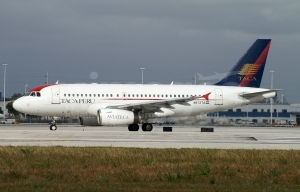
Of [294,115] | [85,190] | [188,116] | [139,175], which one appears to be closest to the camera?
[85,190]

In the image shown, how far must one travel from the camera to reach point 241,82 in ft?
180

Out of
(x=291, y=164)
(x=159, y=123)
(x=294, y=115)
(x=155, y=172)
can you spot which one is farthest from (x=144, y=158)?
(x=294, y=115)

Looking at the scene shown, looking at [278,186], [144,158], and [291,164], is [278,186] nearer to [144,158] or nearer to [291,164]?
[291,164]

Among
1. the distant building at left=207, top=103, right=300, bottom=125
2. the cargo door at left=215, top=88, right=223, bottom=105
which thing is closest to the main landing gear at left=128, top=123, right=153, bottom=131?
the cargo door at left=215, top=88, right=223, bottom=105

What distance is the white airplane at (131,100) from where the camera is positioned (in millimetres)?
48594

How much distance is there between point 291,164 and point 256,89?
32069mm

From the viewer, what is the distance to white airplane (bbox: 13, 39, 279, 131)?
48594 millimetres

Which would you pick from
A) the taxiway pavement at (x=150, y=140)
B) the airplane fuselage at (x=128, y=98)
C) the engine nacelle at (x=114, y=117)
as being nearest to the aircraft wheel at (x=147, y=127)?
the airplane fuselage at (x=128, y=98)

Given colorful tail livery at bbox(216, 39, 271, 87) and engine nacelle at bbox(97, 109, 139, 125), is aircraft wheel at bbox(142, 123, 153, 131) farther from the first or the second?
colorful tail livery at bbox(216, 39, 271, 87)

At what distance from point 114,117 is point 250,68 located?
1471 cm

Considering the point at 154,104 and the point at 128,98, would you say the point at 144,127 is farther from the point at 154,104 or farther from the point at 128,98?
the point at 128,98

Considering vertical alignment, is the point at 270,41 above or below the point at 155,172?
above

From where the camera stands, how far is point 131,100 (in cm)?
5106

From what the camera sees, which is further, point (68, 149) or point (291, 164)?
point (68, 149)
